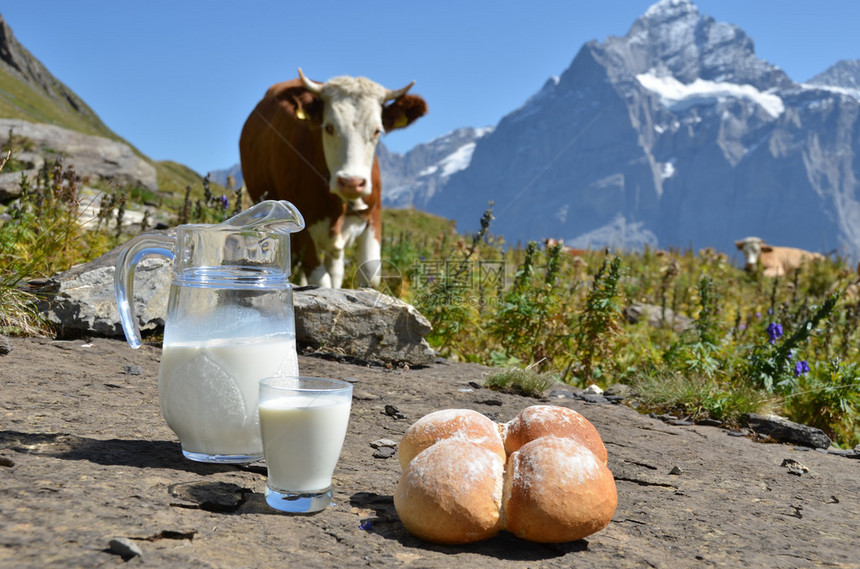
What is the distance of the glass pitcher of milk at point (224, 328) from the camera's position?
82.4 inches

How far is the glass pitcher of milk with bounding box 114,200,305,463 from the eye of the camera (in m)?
2.09

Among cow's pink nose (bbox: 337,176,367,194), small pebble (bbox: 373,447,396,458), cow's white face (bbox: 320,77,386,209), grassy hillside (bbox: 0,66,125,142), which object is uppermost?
grassy hillside (bbox: 0,66,125,142)

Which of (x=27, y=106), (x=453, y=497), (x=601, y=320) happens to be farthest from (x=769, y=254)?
(x=27, y=106)

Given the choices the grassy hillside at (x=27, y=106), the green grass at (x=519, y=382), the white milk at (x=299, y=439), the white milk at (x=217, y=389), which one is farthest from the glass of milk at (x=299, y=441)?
the grassy hillside at (x=27, y=106)

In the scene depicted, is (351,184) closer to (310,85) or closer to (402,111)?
(310,85)

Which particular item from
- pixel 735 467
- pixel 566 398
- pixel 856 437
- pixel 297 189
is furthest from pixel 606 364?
pixel 297 189

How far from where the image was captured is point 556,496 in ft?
5.92

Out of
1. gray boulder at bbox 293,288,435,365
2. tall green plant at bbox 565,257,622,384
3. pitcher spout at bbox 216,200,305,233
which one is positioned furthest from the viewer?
tall green plant at bbox 565,257,622,384

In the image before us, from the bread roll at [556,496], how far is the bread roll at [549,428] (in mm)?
207

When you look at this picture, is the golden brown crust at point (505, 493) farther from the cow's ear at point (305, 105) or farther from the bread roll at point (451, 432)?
the cow's ear at point (305, 105)

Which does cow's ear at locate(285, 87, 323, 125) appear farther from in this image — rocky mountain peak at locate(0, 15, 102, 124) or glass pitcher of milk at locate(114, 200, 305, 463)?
rocky mountain peak at locate(0, 15, 102, 124)

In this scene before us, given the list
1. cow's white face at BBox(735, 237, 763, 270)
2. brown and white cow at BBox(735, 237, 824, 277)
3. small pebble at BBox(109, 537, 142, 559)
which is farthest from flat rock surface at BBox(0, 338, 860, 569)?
cow's white face at BBox(735, 237, 763, 270)

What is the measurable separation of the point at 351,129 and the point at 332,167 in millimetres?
357

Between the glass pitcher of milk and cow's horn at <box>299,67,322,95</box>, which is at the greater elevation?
cow's horn at <box>299,67,322,95</box>
